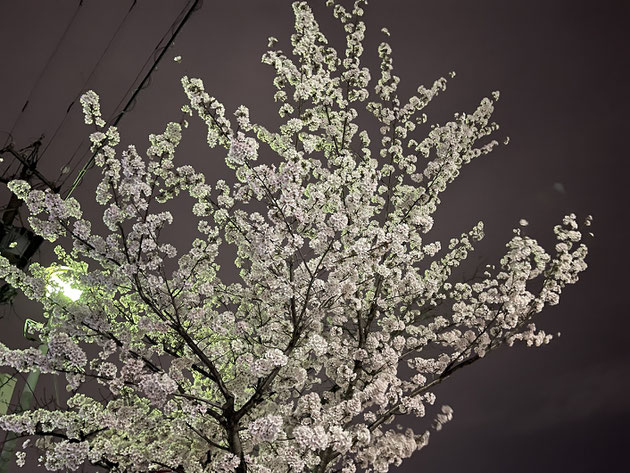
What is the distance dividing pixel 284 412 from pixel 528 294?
483 cm

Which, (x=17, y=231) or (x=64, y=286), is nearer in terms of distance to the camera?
(x=64, y=286)

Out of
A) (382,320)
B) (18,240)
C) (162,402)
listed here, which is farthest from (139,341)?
(18,240)

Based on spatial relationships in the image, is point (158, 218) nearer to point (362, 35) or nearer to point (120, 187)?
point (120, 187)

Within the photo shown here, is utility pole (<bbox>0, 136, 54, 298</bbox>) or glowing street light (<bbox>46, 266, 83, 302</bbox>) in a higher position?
utility pole (<bbox>0, 136, 54, 298</bbox>)

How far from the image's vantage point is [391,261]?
8.52 metres

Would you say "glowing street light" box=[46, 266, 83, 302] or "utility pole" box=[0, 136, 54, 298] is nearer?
"glowing street light" box=[46, 266, 83, 302]

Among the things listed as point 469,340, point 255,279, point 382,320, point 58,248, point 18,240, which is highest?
point 18,240

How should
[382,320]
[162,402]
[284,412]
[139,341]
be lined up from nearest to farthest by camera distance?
[162,402], [139,341], [284,412], [382,320]

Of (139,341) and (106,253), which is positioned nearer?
(106,253)

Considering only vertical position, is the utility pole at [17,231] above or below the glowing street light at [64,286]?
above

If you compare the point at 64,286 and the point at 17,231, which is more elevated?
the point at 17,231

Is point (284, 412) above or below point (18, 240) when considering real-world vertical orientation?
below

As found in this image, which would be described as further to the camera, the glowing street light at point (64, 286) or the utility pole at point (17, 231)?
the utility pole at point (17, 231)

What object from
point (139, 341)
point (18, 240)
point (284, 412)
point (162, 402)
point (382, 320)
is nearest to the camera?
point (162, 402)
